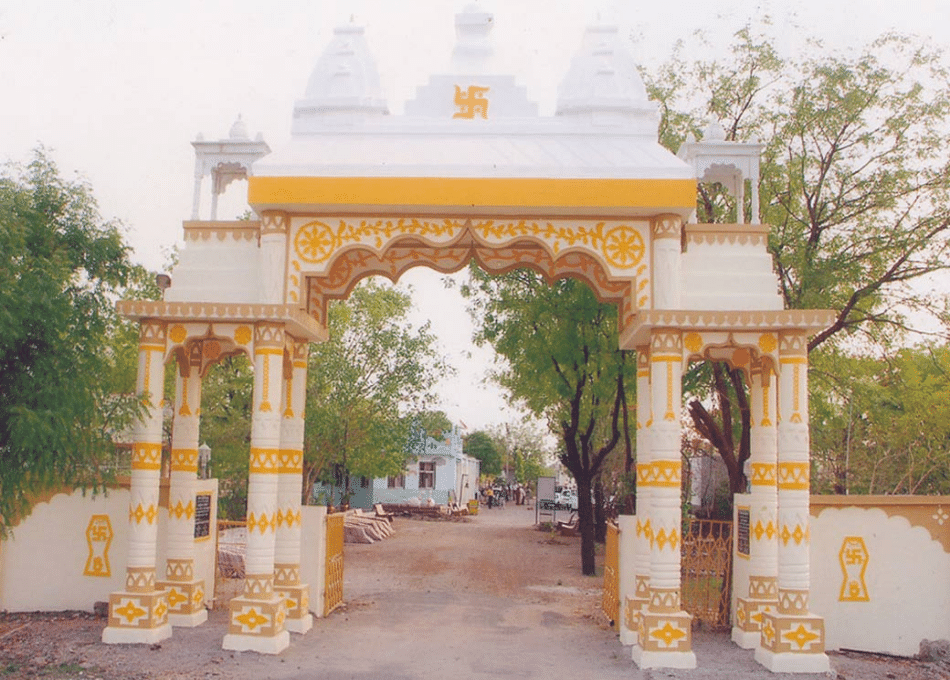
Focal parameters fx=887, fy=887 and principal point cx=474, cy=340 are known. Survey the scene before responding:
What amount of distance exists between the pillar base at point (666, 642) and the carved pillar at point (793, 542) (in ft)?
2.84

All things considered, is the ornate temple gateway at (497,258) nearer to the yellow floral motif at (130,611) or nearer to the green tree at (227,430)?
the yellow floral motif at (130,611)

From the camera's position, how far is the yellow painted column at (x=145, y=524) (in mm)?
9273

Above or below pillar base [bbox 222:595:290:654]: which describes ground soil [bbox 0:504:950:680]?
below

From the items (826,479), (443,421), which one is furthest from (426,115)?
(443,421)

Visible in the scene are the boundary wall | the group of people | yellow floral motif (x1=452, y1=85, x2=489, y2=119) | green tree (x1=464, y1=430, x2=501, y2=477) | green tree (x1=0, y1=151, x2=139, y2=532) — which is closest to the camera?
green tree (x1=0, y1=151, x2=139, y2=532)

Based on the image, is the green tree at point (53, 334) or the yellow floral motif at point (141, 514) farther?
the yellow floral motif at point (141, 514)

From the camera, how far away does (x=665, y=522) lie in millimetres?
9281

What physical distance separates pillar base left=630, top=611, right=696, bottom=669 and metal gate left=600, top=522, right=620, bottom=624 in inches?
75.9

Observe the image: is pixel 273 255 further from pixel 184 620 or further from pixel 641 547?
pixel 641 547

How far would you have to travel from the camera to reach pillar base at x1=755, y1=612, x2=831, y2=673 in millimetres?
8859

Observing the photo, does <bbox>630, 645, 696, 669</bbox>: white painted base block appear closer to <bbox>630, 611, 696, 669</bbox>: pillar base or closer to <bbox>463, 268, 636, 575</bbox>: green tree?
<bbox>630, 611, 696, 669</bbox>: pillar base

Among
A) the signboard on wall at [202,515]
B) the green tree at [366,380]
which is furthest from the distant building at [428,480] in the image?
the signboard on wall at [202,515]

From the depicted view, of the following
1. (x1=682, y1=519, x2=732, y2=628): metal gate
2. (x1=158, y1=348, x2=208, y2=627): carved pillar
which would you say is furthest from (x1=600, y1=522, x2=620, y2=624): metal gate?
(x1=158, y1=348, x2=208, y2=627): carved pillar

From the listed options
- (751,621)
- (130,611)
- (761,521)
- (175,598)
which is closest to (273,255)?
(130,611)
